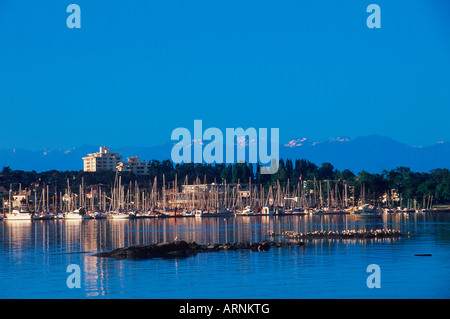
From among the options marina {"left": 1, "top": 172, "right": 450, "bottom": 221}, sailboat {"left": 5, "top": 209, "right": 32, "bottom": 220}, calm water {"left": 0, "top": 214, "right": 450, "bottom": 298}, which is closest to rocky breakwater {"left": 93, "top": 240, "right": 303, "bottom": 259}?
calm water {"left": 0, "top": 214, "right": 450, "bottom": 298}

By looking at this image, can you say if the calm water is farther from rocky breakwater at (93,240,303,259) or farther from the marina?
the marina

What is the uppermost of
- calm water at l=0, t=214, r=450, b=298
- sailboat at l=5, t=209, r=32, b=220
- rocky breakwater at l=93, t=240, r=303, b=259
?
rocky breakwater at l=93, t=240, r=303, b=259

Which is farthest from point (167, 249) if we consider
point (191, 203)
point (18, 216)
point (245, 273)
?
point (191, 203)

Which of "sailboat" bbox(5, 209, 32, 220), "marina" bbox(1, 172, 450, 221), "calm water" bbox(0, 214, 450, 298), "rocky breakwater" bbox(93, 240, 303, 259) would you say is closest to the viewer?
"calm water" bbox(0, 214, 450, 298)

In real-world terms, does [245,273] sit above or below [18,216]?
above

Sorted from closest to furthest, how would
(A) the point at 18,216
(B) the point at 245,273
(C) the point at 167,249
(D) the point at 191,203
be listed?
1. (B) the point at 245,273
2. (C) the point at 167,249
3. (A) the point at 18,216
4. (D) the point at 191,203

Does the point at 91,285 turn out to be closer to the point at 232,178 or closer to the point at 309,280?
the point at 309,280

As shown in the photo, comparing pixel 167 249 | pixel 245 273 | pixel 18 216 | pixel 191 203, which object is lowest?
pixel 18 216

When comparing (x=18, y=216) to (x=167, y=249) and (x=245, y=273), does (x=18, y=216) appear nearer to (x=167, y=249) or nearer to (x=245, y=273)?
(x=167, y=249)

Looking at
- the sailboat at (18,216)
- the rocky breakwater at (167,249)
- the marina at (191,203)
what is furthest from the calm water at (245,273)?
the marina at (191,203)

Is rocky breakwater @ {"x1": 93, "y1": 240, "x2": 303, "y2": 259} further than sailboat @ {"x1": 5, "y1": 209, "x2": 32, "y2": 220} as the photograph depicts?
No

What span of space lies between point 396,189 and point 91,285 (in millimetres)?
151739

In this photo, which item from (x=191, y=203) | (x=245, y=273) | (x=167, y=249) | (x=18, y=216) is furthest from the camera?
(x=191, y=203)
